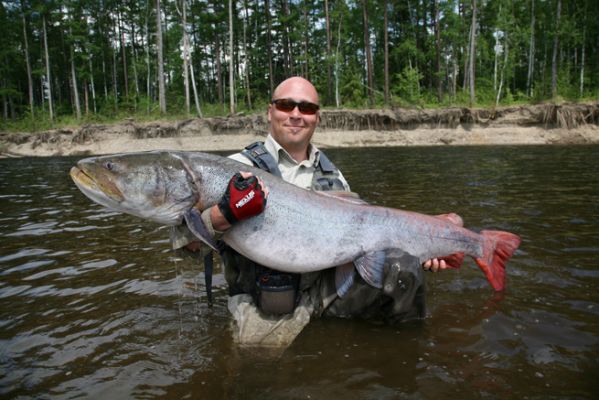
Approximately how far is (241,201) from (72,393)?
6.09 ft

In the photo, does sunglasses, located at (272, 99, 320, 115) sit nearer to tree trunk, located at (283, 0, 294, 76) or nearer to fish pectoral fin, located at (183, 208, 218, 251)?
fish pectoral fin, located at (183, 208, 218, 251)

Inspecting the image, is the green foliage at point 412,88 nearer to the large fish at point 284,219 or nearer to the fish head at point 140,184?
the large fish at point 284,219

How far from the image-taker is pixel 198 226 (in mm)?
2900

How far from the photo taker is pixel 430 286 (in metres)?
4.76

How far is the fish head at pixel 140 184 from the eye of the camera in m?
2.83

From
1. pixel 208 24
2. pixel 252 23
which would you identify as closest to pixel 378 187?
pixel 208 24

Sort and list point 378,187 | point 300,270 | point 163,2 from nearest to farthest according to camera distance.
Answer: point 300,270 < point 378,187 < point 163,2

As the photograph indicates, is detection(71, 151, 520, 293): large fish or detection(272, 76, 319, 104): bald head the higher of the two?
detection(272, 76, 319, 104): bald head

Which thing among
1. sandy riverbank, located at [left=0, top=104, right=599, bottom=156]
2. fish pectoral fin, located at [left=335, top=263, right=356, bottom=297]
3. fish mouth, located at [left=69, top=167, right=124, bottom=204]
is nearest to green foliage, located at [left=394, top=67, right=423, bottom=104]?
sandy riverbank, located at [left=0, top=104, right=599, bottom=156]

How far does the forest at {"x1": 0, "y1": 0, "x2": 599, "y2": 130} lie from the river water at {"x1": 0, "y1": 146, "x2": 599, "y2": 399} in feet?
96.3

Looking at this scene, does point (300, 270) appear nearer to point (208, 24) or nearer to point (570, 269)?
point (570, 269)

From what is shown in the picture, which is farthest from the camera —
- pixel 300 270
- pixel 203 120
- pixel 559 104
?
pixel 203 120

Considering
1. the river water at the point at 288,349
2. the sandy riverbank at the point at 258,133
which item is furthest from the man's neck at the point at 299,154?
the sandy riverbank at the point at 258,133

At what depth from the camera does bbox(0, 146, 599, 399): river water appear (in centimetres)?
286
